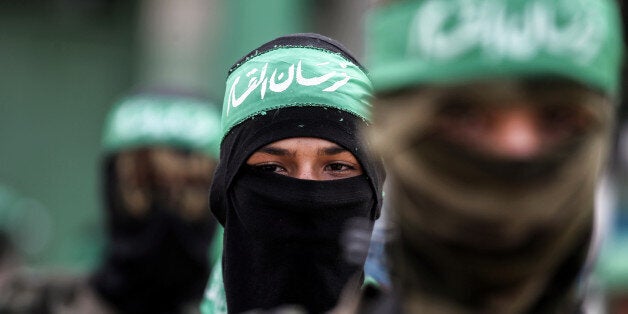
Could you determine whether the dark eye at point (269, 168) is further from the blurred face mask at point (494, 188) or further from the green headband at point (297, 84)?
the blurred face mask at point (494, 188)

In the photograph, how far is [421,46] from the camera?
223cm

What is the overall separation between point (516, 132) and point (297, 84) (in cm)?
131

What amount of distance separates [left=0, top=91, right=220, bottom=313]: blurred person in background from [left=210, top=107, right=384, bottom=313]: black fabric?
2.18 meters

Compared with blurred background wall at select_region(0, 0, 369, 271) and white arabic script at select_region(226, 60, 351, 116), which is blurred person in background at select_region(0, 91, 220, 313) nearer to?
white arabic script at select_region(226, 60, 351, 116)

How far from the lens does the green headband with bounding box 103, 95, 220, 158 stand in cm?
592

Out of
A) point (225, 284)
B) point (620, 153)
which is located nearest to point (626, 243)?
point (620, 153)

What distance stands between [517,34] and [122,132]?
398 cm

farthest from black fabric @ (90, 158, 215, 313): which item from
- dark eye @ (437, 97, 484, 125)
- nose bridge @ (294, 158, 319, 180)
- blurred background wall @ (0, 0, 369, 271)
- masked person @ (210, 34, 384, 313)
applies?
blurred background wall @ (0, 0, 369, 271)

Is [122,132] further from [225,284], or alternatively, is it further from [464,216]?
[464,216]

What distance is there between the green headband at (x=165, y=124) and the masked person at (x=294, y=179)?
2390mm

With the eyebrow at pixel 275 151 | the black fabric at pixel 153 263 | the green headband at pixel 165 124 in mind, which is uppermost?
the eyebrow at pixel 275 151

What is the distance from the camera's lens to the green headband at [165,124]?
5922mm

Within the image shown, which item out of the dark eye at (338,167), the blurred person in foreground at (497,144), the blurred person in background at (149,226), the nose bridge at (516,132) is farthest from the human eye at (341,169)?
the blurred person in background at (149,226)

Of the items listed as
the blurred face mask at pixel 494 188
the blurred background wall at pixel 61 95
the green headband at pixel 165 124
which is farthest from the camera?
the blurred background wall at pixel 61 95
